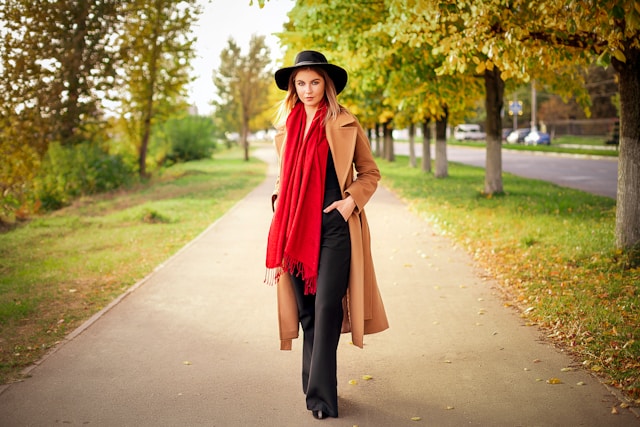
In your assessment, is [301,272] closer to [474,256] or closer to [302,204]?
[302,204]

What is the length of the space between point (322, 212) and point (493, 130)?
14.0 meters

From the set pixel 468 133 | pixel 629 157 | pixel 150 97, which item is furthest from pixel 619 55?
pixel 468 133

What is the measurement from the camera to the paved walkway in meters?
4.62

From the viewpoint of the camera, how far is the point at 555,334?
634 centimetres

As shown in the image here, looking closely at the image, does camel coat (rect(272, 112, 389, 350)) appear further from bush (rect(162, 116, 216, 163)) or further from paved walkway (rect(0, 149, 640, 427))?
bush (rect(162, 116, 216, 163))

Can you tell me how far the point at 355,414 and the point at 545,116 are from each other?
226 ft

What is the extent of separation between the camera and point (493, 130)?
1775 centimetres

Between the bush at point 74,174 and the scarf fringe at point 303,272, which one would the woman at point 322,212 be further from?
the bush at point 74,174

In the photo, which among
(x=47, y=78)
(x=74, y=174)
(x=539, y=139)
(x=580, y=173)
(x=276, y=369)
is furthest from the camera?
(x=539, y=139)

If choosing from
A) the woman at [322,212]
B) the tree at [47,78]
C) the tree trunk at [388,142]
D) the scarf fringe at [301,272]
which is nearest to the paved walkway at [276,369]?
the woman at [322,212]

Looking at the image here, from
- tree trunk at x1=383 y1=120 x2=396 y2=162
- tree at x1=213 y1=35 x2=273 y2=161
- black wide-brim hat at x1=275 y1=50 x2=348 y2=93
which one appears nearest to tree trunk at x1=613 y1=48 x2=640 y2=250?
black wide-brim hat at x1=275 y1=50 x2=348 y2=93

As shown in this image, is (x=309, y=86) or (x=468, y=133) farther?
(x=468, y=133)

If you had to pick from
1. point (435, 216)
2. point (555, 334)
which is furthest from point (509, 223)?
point (555, 334)

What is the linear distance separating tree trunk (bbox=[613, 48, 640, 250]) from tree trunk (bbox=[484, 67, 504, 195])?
772 cm
